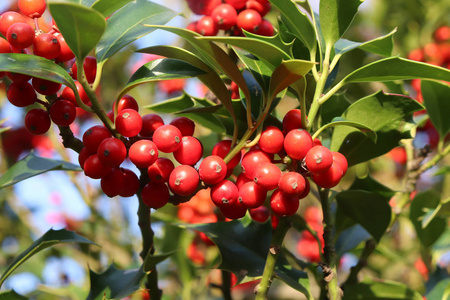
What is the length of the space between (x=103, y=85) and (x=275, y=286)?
1.53 metres

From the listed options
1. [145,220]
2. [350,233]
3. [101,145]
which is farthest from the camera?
[350,233]

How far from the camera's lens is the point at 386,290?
49.7 inches

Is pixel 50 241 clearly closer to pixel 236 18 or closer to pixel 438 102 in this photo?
pixel 236 18

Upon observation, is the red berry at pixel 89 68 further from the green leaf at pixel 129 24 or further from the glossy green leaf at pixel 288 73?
the glossy green leaf at pixel 288 73

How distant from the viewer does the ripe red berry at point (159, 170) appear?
0.89 meters

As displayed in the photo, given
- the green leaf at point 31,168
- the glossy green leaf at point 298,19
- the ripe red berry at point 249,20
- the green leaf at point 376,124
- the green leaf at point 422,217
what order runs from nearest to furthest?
the glossy green leaf at point 298,19 < the green leaf at point 376,124 < the green leaf at point 31,168 < the ripe red berry at point 249,20 < the green leaf at point 422,217

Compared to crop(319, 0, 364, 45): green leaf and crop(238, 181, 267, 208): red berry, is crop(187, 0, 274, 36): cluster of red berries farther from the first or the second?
crop(238, 181, 267, 208): red berry

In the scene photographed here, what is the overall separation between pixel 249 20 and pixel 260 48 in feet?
1.65

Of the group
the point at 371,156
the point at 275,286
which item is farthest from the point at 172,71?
the point at 275,286

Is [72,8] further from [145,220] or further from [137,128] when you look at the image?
[145,220]

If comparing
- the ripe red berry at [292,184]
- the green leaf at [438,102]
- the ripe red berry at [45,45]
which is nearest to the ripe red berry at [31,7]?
the ripe red berry at [45,45]

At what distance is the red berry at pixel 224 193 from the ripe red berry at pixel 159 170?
0.31 ft

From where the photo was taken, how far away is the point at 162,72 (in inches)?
35.8

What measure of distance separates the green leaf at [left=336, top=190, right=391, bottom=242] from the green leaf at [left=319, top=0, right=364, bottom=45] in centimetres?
39
